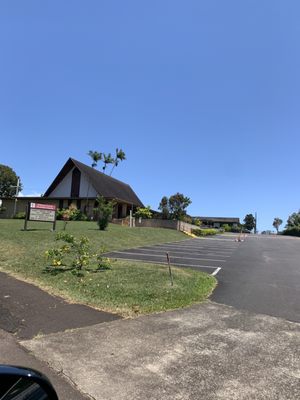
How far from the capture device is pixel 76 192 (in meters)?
44.2

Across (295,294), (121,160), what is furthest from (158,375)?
(121,160)

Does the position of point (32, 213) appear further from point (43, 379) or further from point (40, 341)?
point (43, 379)

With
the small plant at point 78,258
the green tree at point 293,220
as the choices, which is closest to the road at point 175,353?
the small plant at point 78,258

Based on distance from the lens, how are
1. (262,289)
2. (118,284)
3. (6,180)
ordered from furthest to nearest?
(6,180)
(262,289)
(118,284)

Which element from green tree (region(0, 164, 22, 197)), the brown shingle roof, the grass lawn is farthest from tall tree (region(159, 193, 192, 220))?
the grass lawn

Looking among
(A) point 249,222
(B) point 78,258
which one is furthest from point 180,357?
(A) point 249,222

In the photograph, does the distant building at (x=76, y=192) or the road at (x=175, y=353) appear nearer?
the road at (x=175, y=353)

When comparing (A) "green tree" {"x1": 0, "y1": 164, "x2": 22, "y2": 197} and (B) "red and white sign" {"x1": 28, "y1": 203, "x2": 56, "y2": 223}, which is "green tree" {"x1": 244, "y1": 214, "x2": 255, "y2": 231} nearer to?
(A) "green tree" {"x1": 0, "y1": 164, "x2": 22, "y2": 197}

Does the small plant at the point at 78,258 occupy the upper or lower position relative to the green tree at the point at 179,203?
lower

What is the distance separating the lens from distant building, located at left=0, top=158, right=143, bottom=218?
42.7 metres

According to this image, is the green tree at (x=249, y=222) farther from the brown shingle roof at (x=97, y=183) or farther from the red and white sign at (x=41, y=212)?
the red and white sign at (x=41, y=212)

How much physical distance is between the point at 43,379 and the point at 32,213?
60.8ft

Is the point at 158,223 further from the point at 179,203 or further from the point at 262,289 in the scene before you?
the point at 262,289

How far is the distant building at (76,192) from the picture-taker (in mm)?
42719
